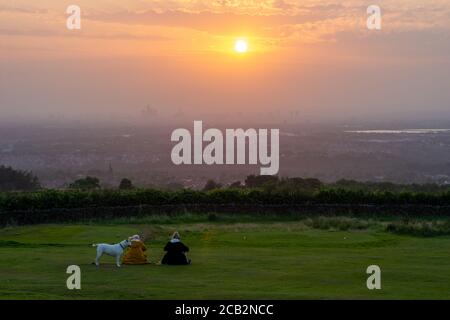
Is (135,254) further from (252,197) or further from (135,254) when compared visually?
(252,197)

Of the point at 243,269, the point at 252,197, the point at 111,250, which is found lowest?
the point at 243,269

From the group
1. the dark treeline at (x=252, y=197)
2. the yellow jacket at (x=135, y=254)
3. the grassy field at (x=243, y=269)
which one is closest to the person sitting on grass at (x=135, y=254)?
the yellow jacket at (x=135, y=254)

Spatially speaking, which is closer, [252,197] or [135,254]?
[135,254]

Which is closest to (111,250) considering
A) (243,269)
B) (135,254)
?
(135,254)

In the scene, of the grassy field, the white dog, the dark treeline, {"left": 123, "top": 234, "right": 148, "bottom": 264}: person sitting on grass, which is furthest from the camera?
the dark treeline

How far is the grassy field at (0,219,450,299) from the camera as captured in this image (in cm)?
1702

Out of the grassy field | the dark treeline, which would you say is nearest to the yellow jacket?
the grassy field

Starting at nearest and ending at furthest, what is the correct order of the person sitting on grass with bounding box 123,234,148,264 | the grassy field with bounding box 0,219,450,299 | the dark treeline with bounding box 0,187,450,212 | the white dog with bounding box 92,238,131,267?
the grassy field with bounding box 0,219,450,299
the white dog with bounding box 92,238,131,267
the person sitting on grass with bounding box 123,234,148,264
the dark treeline with bounding box 0,187,450,212

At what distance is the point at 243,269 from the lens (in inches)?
833

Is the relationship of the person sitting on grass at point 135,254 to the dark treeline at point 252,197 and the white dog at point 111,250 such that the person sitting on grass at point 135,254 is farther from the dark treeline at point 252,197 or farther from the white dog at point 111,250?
the dark treeline at point 252,197

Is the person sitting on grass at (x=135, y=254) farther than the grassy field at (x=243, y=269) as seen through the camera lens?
Yes

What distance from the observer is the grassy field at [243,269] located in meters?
17.0

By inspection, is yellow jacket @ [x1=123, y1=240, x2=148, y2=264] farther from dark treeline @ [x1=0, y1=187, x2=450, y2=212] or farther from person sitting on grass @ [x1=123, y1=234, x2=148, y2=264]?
dark treeline @ [x1=0, y1=187, x2=450, y2=212]

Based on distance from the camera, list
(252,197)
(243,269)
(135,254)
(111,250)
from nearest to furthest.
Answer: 1. (243,269)
2. (111,250)
3. (135,254)
4. (252,197)
